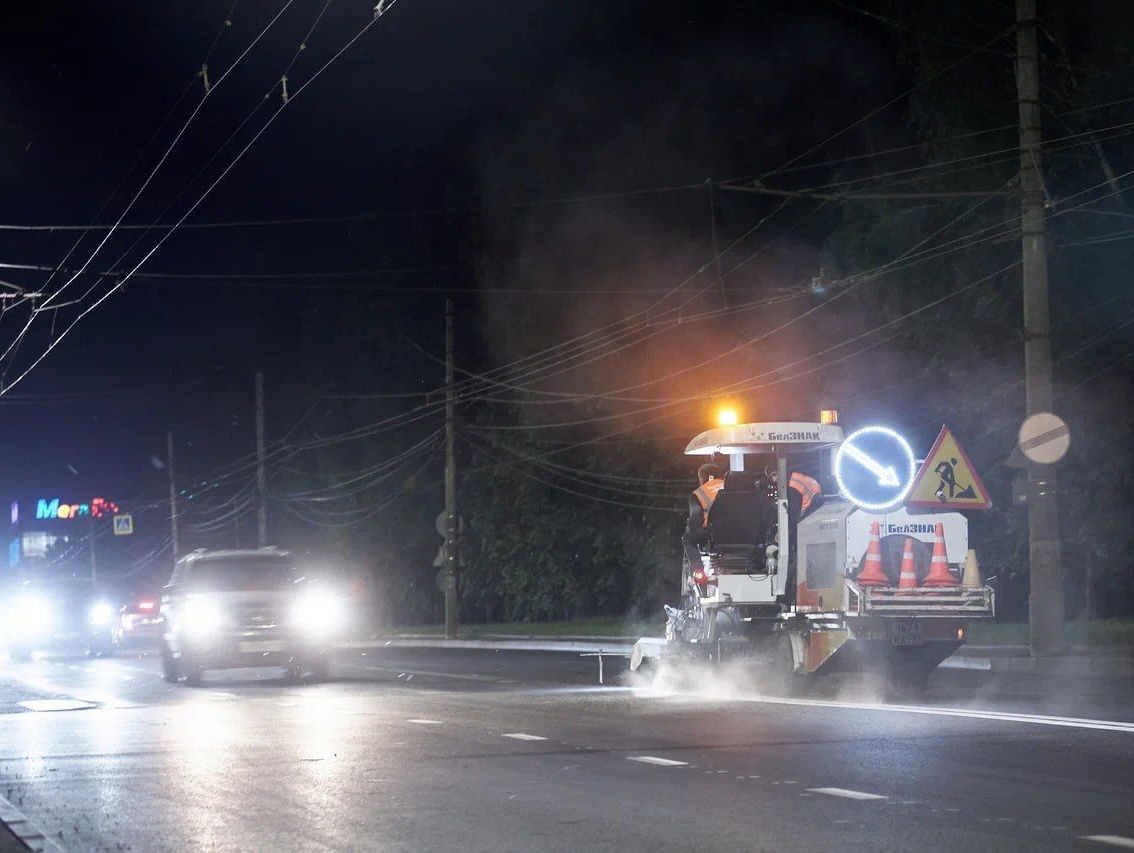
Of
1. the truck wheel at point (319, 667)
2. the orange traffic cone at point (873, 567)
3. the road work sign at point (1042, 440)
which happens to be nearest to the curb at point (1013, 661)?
the road work sign at point (1042, 440)

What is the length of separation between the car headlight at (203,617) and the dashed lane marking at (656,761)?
40.8 feet

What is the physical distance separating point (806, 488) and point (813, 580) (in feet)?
3.76

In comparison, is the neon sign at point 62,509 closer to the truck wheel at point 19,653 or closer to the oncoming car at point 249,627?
the truck wheel at point 19,653

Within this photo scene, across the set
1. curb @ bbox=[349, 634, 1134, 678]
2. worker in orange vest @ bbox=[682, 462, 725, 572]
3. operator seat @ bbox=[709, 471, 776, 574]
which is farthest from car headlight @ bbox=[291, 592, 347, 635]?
operator seat @ bbox=[709, 471, 776, 574]

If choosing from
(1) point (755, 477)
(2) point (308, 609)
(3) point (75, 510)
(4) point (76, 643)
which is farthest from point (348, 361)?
(1) point (755, 477)

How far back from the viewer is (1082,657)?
2316cm

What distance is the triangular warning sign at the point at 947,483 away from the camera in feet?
53.3

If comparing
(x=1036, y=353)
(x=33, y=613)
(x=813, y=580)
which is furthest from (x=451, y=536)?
(x=813, y=580)

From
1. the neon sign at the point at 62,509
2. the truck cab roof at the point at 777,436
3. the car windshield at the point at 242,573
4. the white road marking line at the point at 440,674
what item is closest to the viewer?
the truck cab roof at the point at 777,436

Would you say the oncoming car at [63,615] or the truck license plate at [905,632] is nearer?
the truck license plate at [905,632]

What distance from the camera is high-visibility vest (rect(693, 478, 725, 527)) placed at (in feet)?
59.7

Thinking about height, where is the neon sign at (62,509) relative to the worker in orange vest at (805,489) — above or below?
below

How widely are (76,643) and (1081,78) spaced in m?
28.4

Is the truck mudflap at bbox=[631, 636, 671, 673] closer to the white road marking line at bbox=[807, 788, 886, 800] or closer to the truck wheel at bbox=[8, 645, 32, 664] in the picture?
the white road marking line at bbox=[807, 788, 886, 800]
